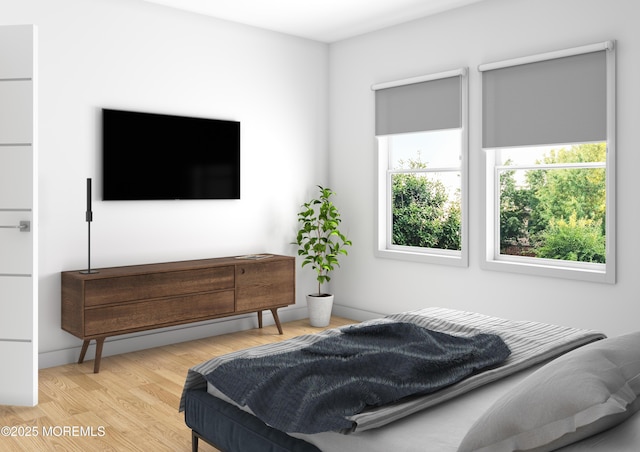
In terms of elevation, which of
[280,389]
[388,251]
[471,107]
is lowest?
[280,389]

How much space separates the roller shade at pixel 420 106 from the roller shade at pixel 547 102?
0.97 ft

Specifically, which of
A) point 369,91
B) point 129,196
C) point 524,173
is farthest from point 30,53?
point 524,173

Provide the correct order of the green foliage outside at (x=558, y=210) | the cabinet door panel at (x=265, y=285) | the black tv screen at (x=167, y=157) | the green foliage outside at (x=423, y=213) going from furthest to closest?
the green foliage outside at (x=423, y=213), the cabinet door panel at (x=265, y=285), the black tv screen at (x=167, y=157), the green foliage outside at (x=558, y=210)

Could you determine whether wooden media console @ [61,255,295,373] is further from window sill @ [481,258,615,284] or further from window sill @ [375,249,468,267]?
window sill @ [481,258,615,284]

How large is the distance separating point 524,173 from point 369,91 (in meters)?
1.70

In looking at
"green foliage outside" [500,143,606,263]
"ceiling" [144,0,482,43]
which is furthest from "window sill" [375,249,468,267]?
"ceiling" [144,0,482,43]

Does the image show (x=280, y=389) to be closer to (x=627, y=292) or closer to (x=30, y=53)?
(x=30, y=53)

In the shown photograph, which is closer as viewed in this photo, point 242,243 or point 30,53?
point 30,53

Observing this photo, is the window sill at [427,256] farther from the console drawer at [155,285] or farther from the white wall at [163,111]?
the console drawer at [155,285]

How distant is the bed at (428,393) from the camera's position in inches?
58.4

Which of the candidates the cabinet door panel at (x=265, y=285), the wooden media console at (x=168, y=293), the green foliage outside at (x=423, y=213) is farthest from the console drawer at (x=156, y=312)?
the green foliage outside at (x=423, y=213)

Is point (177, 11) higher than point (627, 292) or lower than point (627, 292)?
higher

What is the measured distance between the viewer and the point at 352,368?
2.14 metres

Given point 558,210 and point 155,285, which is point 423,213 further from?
point 155,285
